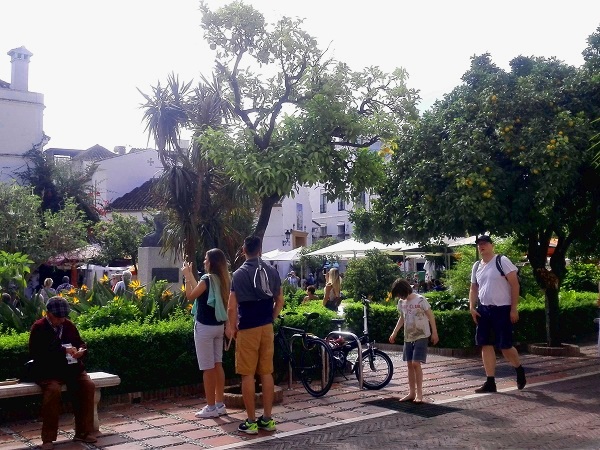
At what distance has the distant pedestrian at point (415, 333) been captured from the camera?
29.7 feet

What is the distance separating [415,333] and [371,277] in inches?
473

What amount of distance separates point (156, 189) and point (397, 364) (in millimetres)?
5956

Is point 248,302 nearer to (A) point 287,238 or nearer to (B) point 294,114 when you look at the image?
(B) point 294,114

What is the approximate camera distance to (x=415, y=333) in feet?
29.8

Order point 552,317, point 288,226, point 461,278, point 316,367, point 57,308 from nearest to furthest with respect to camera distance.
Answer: point 57,308, point 316,367, point 552,317, point 461,278, point 288,226

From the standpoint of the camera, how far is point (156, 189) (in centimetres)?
1531

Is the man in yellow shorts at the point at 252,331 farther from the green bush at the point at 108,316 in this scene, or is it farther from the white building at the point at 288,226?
the white building at the point at 288,226

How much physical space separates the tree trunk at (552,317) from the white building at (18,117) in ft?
121

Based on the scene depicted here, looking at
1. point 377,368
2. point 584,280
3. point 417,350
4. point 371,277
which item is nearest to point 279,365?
point 377,368

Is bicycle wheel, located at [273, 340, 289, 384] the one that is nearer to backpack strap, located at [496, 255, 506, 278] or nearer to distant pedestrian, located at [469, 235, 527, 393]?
distant pedestrian, located at [469, 235, 527, 393]

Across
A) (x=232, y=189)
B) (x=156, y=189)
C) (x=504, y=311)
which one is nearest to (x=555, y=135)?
(x=504, y=311)

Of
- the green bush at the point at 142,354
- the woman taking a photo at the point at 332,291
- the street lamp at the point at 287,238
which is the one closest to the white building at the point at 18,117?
the street lamp at the point at 287,238

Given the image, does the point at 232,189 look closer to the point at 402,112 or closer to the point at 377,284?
the point at 402,112

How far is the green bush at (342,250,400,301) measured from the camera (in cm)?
2098
